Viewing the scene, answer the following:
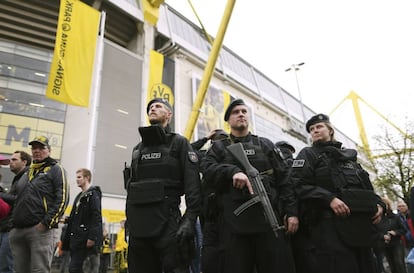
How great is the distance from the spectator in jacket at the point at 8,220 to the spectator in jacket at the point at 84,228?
2.39 ft

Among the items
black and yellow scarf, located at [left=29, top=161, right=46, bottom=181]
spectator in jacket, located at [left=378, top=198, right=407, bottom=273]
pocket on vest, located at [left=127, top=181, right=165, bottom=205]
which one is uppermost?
black and yellow scarf, located at [left=29, top=161, right=46, bottom=181]

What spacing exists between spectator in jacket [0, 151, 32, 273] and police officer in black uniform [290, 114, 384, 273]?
3566mm

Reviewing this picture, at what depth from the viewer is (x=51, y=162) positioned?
3.98 m

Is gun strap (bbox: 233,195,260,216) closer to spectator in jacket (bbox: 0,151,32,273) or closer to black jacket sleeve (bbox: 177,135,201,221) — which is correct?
black jacket sleeve (bbox: 177,135,201,221)

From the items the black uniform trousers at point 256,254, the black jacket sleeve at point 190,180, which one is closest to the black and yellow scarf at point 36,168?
the black jacket sleeve at point 190,180

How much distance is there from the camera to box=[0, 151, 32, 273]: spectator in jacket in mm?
3985

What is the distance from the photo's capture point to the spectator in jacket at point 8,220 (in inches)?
157

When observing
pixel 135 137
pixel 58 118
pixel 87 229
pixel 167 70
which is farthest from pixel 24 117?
pixel 87 229

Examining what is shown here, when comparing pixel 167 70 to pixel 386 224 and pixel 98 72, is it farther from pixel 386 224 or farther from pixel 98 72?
pixel 386 224

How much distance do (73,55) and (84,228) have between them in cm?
1078

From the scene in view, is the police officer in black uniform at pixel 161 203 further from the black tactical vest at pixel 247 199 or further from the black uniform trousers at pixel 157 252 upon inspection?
the black tactical vest at pixel 247 199

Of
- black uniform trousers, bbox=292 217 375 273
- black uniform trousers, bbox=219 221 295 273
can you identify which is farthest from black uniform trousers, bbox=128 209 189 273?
black uniform trousers, bbox=292 217 375 273

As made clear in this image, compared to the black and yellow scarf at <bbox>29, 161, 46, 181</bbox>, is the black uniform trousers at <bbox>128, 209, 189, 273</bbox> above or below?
below

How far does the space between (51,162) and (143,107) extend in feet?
57.2
